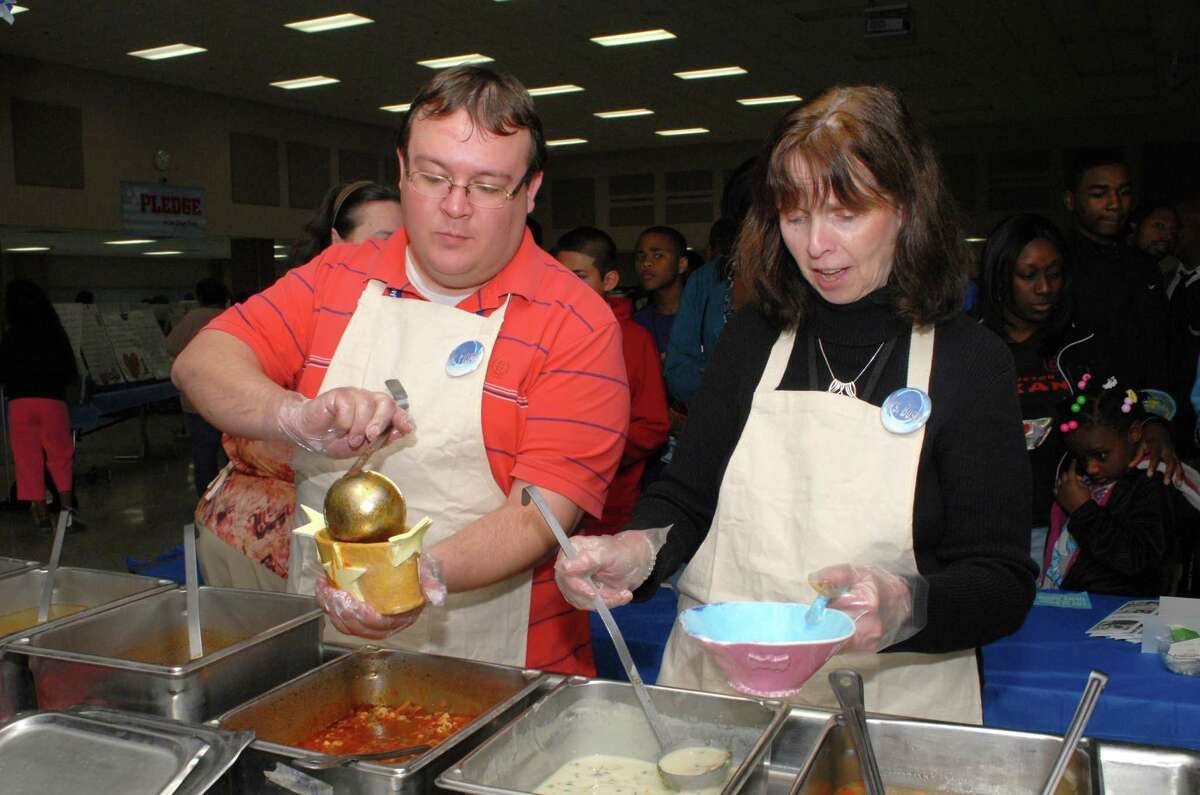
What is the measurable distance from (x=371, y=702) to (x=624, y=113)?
1095cm

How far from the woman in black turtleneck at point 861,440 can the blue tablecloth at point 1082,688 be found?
0.75 meters

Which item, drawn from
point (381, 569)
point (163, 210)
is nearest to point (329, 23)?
point (163, 210)

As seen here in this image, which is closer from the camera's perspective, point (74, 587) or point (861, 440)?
point (861, 440)

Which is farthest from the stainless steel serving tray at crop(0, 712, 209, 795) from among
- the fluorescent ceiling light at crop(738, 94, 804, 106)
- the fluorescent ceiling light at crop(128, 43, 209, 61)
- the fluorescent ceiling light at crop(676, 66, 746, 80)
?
the fluorescent ceiling light at crop(738, 94, 804, 106)

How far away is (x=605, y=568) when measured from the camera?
4.26ft

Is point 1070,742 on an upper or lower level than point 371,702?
upper

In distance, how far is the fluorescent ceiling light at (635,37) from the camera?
27.4 feet

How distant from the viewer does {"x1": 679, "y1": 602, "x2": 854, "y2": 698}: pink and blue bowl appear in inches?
40.1

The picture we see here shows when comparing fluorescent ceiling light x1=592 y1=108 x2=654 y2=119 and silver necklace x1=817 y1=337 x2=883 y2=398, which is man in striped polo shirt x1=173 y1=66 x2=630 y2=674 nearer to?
silver necklace x1=817 y1=337 x2=883 y2=398

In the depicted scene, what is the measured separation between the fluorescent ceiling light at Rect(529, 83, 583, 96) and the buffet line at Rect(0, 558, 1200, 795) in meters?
9.16

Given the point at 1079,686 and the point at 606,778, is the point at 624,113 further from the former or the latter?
the point at 606,778

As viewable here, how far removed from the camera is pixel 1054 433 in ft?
9.27

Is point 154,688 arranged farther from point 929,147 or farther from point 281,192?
point 281,192

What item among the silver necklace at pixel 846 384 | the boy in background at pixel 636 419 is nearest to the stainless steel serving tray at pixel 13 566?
the silver necklace at pixel 846 384
